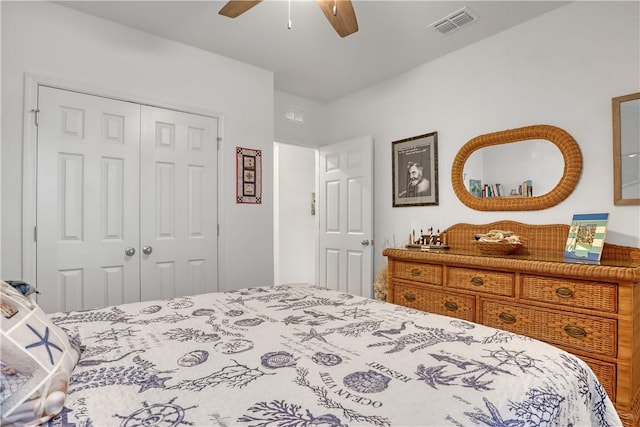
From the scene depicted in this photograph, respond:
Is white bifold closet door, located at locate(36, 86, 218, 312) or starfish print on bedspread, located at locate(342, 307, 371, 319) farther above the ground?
white bifold closet door, located at locate(36, 86, 218, 312)

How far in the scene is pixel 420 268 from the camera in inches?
110

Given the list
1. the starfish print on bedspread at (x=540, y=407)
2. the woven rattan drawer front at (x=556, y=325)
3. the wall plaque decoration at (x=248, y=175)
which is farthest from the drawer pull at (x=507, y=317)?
the wall plaque decoration at (x=248, y=175)

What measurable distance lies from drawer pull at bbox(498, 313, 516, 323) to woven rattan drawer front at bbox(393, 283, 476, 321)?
0.19 meters

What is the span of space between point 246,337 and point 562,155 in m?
2.49

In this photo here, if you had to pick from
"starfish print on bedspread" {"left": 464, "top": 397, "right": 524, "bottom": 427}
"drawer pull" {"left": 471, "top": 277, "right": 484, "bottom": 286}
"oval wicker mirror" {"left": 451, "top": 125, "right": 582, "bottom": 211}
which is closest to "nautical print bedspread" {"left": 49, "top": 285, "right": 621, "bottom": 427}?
"starfish print on bedspread" {"left": 464, "top": 397, "right": 524, "bottom": 427}

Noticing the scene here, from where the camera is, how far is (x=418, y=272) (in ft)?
9.18

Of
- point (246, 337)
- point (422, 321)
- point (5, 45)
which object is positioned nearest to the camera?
point (246, 337)

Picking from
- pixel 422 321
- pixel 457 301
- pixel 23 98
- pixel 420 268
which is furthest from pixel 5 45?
pixel 457 301

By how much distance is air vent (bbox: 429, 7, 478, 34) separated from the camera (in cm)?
256

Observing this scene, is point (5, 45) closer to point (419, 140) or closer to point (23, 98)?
point (23, 98)

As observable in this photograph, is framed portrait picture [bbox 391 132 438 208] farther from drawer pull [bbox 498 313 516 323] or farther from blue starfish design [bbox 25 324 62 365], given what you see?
blue starfish design [bbox 25 324 62 365]

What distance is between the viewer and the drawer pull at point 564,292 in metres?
1.98

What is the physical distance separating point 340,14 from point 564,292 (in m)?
2.03

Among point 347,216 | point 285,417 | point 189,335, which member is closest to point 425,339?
point 285,417
